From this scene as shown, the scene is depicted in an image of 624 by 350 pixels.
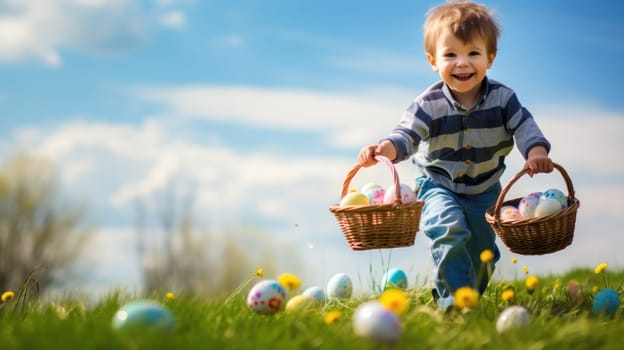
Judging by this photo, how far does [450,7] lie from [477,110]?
0.65m

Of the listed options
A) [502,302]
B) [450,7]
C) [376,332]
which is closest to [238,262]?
[502,302]

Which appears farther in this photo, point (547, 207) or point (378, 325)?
point (547, 207)

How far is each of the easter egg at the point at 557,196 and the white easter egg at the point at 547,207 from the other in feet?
0.11

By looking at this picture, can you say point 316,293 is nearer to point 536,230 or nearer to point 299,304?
point 299,304

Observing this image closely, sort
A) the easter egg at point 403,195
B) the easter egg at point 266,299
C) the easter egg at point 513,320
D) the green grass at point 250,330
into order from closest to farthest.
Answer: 1. the green grass at point 250,330
2. the easter egg at point 513,320
3. the easter egg at point 266,299
4. the easter egg at point 403,195

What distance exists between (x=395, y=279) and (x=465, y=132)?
4.51ft

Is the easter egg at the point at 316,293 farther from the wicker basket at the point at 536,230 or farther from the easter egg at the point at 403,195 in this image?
the wicker basket at the point at 536,230

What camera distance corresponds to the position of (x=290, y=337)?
2.90m

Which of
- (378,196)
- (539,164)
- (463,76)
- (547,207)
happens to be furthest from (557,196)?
(378,196)

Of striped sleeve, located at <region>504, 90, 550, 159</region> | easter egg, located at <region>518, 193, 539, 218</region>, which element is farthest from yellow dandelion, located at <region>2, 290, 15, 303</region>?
striped sleeve, located at <region>504, 90, 550, 159</region>

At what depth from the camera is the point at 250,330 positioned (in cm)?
299

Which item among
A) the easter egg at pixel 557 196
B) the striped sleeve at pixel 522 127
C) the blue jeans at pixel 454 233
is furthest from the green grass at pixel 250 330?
the striped sleeve at pixel 522 127

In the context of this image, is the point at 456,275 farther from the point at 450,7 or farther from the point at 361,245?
the point at 450,7

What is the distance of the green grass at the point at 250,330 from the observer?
2.53 m
